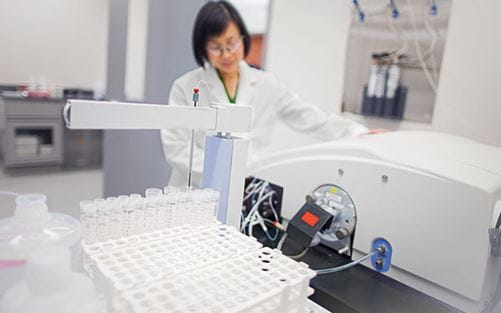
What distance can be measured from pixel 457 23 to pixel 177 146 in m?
1.25

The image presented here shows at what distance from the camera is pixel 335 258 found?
0.85 m

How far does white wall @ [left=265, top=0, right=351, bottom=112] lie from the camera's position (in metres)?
1.97

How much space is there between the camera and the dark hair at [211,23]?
1.49 metres

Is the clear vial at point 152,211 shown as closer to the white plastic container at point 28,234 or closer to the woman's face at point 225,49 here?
the white plastic container at point 28,234

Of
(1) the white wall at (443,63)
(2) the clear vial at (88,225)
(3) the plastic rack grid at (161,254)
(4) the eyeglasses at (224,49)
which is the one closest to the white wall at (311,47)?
(1) the white wall at (443,63)

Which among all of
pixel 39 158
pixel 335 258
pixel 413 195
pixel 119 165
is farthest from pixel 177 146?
pixel 39 158

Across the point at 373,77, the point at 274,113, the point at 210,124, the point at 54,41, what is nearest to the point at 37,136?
the point at 54,41

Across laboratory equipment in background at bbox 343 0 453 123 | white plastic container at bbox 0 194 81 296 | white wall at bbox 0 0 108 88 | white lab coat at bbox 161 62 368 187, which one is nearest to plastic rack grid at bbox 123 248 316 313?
white plastic container at bbox 0 194 81 296

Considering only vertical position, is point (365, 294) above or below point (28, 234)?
below

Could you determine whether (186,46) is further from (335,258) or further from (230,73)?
(335,258)

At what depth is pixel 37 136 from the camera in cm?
361

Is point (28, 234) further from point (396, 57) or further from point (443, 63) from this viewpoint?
point (396, 57)

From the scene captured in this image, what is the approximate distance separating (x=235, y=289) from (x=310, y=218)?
347mm

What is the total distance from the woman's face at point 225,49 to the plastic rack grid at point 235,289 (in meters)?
1.10
